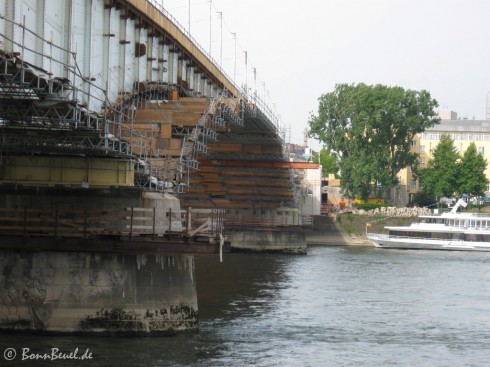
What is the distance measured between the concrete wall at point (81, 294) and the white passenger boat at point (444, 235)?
8740 centimetres

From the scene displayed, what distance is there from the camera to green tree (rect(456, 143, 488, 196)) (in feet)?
538

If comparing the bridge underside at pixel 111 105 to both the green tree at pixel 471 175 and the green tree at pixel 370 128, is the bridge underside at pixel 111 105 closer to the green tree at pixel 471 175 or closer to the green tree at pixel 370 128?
the green tree at pixel 370 128

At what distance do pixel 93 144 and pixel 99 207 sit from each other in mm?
3910

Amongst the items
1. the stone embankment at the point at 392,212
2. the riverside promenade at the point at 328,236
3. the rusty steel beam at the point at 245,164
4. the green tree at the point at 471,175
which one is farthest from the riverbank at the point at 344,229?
the rusty steel beam at the point at 245,164

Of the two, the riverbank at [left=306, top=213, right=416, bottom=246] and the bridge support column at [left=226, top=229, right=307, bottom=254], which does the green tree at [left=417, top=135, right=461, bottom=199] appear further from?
the bridge support column at [left=226, top=229, right=307, bottom=254]

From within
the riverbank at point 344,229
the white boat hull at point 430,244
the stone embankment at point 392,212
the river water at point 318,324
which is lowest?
the river water at point 318,324

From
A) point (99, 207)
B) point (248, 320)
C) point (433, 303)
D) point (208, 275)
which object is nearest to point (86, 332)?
point (99, 207)

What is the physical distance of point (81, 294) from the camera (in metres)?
39.3

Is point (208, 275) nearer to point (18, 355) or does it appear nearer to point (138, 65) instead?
point (138, 65)

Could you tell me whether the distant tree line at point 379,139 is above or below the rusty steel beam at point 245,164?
above

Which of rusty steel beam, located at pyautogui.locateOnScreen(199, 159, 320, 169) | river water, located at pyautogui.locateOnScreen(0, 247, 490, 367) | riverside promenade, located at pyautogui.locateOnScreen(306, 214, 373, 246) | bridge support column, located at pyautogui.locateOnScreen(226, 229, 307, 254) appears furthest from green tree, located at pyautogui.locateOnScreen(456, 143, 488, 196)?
river water, located at pyautogui.locateOnScreen(0, 247, 490, 367)

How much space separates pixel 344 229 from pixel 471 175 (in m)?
35.1

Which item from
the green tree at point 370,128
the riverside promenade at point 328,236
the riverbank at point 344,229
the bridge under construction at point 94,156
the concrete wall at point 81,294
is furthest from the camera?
the green tree at point 370,128

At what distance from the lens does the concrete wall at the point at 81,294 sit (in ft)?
129
